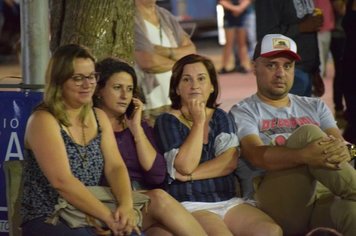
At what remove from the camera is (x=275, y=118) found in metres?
6.55

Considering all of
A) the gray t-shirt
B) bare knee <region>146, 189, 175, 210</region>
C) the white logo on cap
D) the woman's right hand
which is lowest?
the woman's right hand

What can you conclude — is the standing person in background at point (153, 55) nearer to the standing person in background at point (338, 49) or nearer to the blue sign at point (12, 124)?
the blue sign at point (12, 124)

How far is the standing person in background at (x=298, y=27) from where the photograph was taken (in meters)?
8.35

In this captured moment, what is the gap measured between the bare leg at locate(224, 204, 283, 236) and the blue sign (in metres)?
1.52

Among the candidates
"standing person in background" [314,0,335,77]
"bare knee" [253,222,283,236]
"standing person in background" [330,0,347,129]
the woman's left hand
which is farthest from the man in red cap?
"standing person in background" [314,0,335,77]

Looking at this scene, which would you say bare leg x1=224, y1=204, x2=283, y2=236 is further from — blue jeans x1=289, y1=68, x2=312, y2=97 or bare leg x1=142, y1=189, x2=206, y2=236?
blue jeans x1=289, y1=68, x2=312, y2=97

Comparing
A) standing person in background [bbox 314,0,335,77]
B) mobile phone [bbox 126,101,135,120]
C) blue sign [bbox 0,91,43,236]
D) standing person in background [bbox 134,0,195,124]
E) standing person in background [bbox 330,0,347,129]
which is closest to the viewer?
mobile phone [bbox 126,101,135,120]

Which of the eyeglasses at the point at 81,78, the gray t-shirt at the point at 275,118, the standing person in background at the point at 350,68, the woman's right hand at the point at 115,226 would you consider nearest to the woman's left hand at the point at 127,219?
the woman's right hand at the point at 115,226

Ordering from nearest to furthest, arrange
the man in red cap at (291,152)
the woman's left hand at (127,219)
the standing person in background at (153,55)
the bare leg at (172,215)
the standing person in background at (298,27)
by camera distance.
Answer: the woman's left hand at (127,219) < the bare leg at (172,215) < the man in red cap at (291,152) < the standing person in background at (153,55) < the standing person in background at (298,27)

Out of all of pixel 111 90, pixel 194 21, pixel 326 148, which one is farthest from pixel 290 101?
pixel 194 21

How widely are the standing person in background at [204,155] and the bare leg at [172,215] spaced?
0.24m

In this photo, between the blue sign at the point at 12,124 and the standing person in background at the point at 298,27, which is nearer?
the blue sign at the point at 12,124

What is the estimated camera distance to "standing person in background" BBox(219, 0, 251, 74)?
18047 millimetres

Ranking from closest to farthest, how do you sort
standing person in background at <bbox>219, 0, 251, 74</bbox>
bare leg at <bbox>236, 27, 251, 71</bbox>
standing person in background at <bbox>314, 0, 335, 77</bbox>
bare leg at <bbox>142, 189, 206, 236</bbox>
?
1. bare leg at <bbox>142, 189, 206, 236</bbox>
2. standing person in background at <bbox>314, 0, 335, 77</bbox>
3. bare leg at <bbox>236, 27, 251, 71</bbox>
4. standing person in background at <bbox>219, 0, 251, 74</bbox>
